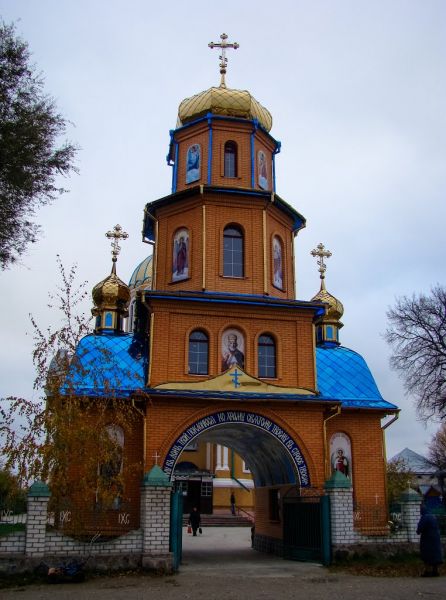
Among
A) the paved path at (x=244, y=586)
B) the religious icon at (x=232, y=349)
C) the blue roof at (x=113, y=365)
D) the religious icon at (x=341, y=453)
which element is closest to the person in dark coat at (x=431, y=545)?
the paved path at (x=244, y=586)

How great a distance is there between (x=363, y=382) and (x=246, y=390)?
14.4ft

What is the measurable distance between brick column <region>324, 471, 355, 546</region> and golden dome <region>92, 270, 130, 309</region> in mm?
8501

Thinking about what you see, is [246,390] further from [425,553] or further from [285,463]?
[425,553]

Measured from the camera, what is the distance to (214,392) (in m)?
12.8

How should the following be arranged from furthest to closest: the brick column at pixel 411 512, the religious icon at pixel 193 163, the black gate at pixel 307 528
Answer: the religious icon at pixel 193 163, the brick column at pixel 411 512, the black gate at pixel 307 528

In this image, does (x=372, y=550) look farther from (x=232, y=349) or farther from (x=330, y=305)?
(x=330, y=305)

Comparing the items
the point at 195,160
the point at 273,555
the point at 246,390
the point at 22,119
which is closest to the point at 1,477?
the point at 246,390

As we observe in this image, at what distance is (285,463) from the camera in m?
13.6

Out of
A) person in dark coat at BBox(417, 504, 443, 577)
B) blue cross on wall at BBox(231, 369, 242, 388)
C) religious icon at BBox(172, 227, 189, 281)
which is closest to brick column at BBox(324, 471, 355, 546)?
person in dark coat at BBox(417, 504, 443, 577)

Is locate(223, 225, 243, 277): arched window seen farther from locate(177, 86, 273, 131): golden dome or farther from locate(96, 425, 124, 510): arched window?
locate(96, 425, 124, 510): arched window

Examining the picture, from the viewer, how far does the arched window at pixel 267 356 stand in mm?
13797

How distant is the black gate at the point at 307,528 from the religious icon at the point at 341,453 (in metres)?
1.79

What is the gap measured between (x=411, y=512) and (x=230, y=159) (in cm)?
919

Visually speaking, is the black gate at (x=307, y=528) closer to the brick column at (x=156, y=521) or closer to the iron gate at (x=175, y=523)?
the iron gate at (x=175, y=523)
